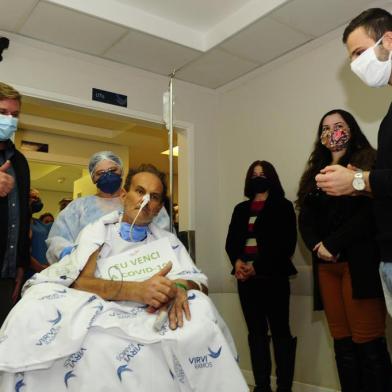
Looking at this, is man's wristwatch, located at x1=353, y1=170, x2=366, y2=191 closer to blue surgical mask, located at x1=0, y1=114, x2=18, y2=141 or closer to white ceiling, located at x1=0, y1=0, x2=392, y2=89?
blue surgical mask, located at x1=0, y1=114, x2=18, y2=141

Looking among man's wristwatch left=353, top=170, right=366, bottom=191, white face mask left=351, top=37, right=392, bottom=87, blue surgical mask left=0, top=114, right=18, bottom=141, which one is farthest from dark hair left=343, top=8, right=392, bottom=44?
blue surgical mask left=0, top=114, right=18, bottom=141

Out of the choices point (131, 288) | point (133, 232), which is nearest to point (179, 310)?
point (131, 288)

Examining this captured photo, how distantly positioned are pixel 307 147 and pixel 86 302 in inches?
84.7

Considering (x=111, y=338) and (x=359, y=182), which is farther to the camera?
(x=359, y=182)

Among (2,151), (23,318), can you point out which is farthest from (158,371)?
(2,151)

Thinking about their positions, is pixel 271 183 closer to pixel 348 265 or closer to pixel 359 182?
pixel 348 265

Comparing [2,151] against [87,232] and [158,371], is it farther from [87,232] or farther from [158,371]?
[158,371]

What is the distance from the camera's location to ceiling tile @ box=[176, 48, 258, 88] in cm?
332

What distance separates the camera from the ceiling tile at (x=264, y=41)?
291cm

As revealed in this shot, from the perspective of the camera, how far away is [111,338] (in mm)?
1282

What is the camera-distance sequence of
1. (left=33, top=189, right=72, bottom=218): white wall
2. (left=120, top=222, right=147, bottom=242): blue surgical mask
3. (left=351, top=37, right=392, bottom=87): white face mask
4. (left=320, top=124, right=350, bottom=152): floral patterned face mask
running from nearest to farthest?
1. (left=351, top=37, right=392, bottom=87): white face mask
2. (left=120, top=222, right=147, bottom=242): blue surgical mask
3. (left=320, top=124, right=350, bottom=152): floral patterned face mask
4. (left=33, top=189, right=72, bottom=218): white wall

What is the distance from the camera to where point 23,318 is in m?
1.25

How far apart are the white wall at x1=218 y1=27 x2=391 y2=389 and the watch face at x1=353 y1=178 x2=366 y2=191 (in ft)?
4.48

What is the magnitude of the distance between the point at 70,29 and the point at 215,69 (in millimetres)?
1175
